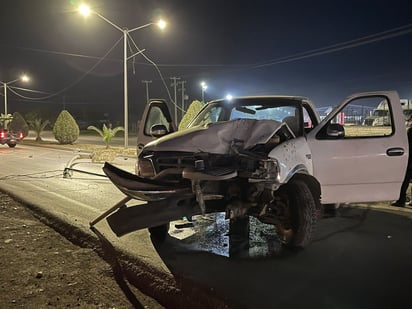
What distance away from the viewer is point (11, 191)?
30.5ft

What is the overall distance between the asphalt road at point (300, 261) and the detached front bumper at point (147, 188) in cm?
84

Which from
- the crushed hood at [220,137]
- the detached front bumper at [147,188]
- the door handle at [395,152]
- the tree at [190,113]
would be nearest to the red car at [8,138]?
the tree at [190,113]

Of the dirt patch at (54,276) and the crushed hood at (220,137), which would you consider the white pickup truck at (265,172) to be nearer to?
the crushed hood at (220,137)

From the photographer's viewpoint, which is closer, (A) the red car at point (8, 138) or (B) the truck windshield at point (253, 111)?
(B) the truck windshield at point (253, 111)

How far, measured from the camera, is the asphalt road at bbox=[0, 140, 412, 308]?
3.68 metres

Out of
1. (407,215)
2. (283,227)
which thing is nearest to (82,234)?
(283,227)

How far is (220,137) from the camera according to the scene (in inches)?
188

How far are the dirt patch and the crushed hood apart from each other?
1.59 metres

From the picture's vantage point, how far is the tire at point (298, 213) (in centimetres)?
466

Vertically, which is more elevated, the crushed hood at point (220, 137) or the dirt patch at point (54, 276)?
the crushed hood at point (220, 137)

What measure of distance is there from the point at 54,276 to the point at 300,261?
9.05ft

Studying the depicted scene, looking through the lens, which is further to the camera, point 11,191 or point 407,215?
point 11,191

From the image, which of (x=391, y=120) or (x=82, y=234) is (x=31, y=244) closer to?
(x=82, y=234)

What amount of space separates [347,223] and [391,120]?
1.84m
